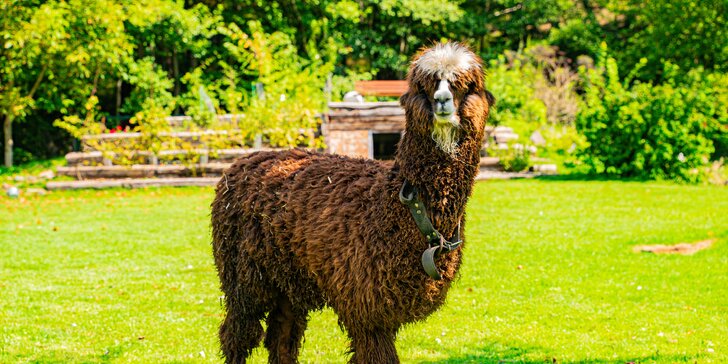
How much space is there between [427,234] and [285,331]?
1624 mm

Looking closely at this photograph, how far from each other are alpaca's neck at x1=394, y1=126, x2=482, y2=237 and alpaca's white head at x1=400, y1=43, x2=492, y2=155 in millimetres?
56

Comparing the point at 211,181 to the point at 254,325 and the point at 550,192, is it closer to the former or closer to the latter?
the point at 550,192

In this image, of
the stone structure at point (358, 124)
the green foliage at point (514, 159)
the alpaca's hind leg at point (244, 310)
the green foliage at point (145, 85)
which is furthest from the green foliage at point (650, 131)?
the alpaca's hind leg at point (244, 310)

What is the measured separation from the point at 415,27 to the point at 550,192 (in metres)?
16.2

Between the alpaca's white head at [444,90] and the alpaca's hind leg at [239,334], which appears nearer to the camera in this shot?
the alpaca's white head at [444,90]

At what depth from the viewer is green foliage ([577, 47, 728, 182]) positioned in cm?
1781

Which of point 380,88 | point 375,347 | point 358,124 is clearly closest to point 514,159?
point 358,124

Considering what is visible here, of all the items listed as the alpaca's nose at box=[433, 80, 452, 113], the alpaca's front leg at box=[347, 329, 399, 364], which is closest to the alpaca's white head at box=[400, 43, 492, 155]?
the alpaca's nose at box=[433, 80, 452, 113]

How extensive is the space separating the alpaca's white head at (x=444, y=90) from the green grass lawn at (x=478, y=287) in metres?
2.38

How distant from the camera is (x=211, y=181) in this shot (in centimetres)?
1812

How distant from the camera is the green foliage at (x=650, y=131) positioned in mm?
17812

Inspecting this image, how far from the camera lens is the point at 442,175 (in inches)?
165

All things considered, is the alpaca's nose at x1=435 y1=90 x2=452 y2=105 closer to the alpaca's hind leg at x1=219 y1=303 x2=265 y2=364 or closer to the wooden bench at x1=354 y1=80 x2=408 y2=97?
the alpaca's hind leg at x1=219 y1=303 x2=265 y2=364

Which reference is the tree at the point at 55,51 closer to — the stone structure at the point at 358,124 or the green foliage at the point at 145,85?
the green foliage at the point at 145,85
